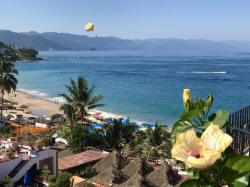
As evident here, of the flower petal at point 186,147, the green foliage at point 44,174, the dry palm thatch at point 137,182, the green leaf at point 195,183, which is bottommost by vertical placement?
the dry palm thatch at point 137,182

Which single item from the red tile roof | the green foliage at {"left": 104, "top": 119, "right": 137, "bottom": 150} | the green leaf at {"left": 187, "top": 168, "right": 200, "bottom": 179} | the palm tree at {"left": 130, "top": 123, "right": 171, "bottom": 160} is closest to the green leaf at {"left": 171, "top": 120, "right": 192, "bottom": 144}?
the green leaf at {"left": 187, "top": 168, "right": 200, "bottom": 179}

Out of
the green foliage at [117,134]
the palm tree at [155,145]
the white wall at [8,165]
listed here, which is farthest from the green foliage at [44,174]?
the green foliage at [117,134]

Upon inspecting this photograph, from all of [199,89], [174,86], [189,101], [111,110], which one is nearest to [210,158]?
[189,101]

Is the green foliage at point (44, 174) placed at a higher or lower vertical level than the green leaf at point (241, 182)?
lower

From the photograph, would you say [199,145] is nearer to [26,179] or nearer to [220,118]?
[220,118]

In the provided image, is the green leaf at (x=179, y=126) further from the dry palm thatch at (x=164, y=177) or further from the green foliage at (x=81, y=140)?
the green foliage at (x=81, y=140)
